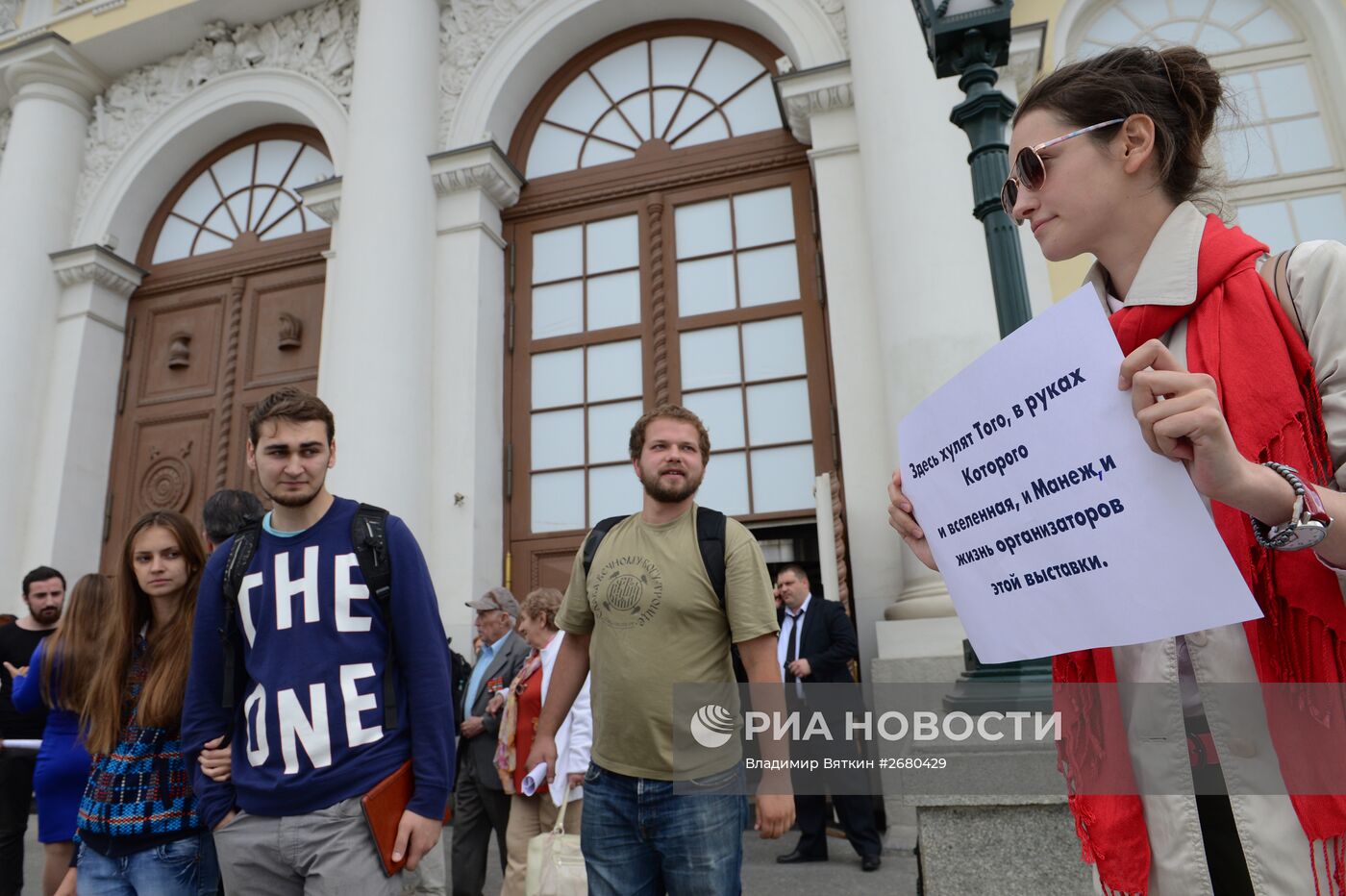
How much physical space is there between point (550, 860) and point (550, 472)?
17.9 feet

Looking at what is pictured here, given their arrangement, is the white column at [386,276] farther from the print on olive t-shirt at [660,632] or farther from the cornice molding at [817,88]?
the print on olive t-shirt at [660,632]

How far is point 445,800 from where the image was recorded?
2320 millimetres

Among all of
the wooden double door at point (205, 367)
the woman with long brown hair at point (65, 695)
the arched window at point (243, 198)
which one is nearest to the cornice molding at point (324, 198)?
the wooden double door at point (205, 367)

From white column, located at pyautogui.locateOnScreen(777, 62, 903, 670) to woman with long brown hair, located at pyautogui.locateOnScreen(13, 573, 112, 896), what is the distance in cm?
481

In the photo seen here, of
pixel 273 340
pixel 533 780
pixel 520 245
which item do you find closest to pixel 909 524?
pixel 533 780

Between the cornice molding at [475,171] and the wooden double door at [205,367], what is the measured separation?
71.7 inches

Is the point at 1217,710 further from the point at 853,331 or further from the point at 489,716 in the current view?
the point at 853,331

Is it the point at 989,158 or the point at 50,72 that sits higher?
the point at 50,72

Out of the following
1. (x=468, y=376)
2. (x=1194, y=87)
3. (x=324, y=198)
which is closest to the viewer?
(x=1194, y=87)

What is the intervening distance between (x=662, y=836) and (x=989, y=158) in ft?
10.1

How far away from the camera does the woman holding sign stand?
0.97 metres

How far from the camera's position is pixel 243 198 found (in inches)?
416

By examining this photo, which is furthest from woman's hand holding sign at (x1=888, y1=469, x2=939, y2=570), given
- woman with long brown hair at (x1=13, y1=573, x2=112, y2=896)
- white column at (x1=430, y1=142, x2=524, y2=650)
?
white column at (x1=430, y1=142, x2=524, y2=650)

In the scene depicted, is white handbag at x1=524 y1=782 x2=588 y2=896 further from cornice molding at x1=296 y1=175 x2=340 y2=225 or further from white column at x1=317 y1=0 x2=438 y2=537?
cornice molding at x1=296 y1=175 x2=340 y2=225
